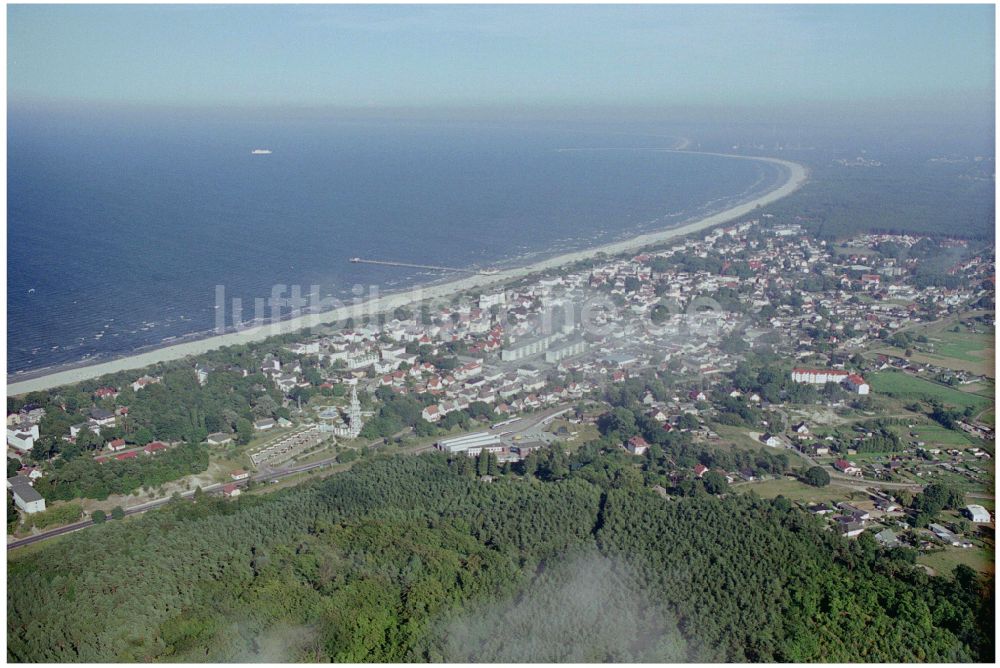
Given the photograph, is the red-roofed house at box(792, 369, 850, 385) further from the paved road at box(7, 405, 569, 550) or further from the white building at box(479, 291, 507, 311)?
the white building at box(479, 291, 507, 311)

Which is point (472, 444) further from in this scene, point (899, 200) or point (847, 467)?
point (899, 200)

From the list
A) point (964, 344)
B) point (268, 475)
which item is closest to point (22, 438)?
point (268, 475)

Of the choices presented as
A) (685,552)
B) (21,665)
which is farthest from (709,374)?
(21,665)

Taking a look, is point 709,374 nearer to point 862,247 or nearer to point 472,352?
point 472,352

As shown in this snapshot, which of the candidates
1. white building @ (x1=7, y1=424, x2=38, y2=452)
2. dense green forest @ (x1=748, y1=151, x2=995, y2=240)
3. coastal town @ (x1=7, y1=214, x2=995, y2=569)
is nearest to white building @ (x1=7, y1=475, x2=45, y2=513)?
coastal town @ (x1=7, y1=214, x2=995, y2=569)

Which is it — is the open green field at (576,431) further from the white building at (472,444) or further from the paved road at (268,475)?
the white building at (472,444)

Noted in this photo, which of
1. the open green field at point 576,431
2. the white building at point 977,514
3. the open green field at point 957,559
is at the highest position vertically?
the white building at point 977,514

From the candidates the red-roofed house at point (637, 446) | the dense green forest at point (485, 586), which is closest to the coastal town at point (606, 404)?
the red-roofed house at point (637, 446)
